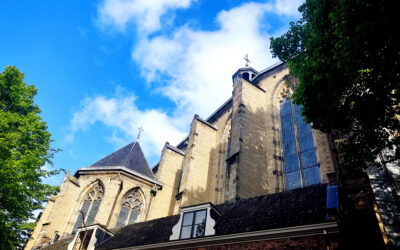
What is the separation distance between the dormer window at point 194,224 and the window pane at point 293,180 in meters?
5.46

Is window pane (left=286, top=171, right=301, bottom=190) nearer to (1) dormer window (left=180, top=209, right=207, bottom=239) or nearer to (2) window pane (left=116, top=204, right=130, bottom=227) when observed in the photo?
(1) dormer window (left=180, top=209, right=207, bottom=239)

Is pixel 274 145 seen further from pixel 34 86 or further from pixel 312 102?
pixel 34 86

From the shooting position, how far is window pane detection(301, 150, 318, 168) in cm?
1382

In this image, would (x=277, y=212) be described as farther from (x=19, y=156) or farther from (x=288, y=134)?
(x=19, y=156)

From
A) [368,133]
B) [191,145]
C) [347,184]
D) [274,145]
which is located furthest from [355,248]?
[191,145]

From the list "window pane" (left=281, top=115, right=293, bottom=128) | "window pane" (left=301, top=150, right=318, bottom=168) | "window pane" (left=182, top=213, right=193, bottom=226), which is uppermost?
"window pane" (left=281, top=115, right=293, bottom=128)

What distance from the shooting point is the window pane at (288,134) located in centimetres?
1594

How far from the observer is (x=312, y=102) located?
9023 mm

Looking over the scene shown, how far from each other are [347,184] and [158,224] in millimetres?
8440

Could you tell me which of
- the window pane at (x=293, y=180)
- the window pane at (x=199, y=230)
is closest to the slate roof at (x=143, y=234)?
the window pane at (x=199, y=230)

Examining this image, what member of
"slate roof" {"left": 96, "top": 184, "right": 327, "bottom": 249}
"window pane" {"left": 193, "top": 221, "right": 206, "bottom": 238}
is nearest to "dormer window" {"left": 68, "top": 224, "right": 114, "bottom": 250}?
"slate roof" {"left": 96, "top": 184, "right": 327, "bottom": 249}

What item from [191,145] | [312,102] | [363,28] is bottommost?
[363,28]

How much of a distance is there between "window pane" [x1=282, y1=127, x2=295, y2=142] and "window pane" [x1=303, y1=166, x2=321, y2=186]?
8.21 ft

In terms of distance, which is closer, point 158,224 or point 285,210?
point 285,210
